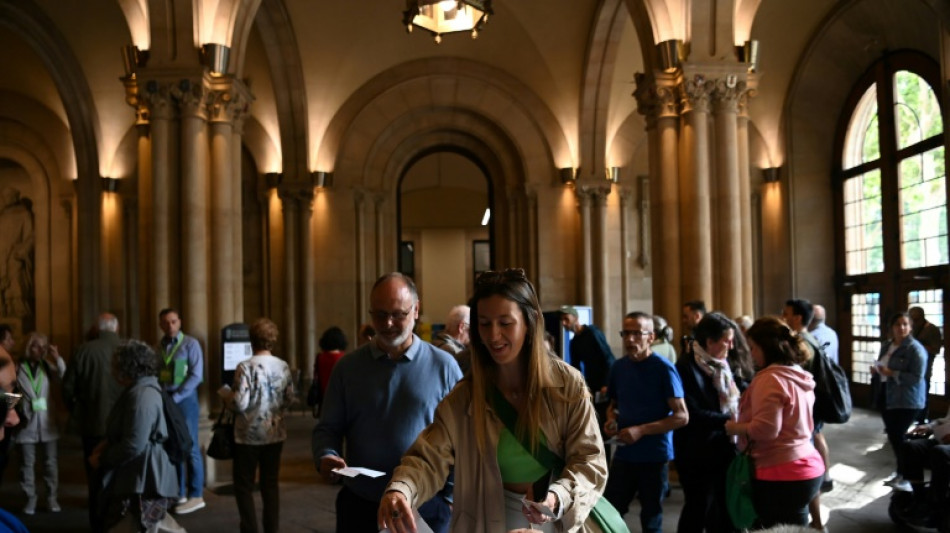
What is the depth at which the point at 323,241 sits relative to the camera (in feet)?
56.7

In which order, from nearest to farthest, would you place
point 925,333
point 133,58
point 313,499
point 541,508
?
point 541,508 → point 313,499 → point 133,58 → point 925,333

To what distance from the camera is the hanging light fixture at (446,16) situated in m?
9.04

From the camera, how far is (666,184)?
995 centimetres

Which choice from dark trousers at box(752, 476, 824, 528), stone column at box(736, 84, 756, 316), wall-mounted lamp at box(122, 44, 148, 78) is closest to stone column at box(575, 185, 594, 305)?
stone column at box(736, 84, 756, 316)

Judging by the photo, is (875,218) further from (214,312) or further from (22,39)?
(22,39)

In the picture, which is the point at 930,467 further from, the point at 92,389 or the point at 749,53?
the point at 92,389

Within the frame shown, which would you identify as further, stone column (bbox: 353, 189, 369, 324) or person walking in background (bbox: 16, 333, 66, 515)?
stone column (bbox: 353, 189, 369, 324)

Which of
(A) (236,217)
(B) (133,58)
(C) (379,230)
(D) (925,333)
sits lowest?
(D) (925,333)

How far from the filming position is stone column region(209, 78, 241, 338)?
956 cm

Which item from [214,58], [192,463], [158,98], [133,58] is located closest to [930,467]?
[192,463]

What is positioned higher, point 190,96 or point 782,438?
point 190,96

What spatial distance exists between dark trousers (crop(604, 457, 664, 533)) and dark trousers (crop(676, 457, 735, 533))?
15cm

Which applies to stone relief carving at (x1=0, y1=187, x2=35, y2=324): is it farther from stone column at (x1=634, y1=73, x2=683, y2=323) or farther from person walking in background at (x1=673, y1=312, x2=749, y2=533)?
person walking in background at (x1=673, y1=312, x2=749, y2=533)

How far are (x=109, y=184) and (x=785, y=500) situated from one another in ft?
50.3
